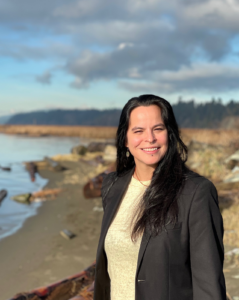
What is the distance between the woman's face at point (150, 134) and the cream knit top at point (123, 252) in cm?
22

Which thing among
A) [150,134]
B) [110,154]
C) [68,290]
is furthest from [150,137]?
[110,154]

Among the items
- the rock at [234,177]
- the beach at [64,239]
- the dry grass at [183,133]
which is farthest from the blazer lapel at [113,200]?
the dry grass at [183,133]

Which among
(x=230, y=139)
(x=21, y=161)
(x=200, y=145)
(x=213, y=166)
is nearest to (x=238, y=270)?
(x=213, y=166)

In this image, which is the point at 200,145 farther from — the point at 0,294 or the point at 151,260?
the point at 151,260

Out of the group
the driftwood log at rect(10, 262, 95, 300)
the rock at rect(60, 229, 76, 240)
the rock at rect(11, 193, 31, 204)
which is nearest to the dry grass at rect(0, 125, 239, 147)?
the rock at rect(11, 193, 31, 204)

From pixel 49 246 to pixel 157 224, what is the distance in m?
5.08

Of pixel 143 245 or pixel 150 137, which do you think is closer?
pixel 143 245

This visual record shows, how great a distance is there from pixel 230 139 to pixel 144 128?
11055 mm

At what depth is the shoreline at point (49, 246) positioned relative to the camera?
512 centimetres

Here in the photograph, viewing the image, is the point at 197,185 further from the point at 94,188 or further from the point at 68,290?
the point at 94,188

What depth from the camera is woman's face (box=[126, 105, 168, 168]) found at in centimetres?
212

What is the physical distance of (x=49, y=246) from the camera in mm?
6441

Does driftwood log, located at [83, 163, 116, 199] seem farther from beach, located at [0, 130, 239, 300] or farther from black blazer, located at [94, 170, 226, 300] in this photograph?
black blazer, located at [94, 170, 226, 300]

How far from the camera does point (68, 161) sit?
712 inches
